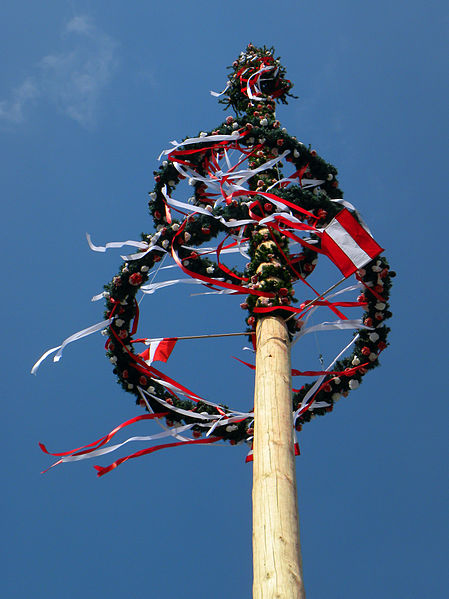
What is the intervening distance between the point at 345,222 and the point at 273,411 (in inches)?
109

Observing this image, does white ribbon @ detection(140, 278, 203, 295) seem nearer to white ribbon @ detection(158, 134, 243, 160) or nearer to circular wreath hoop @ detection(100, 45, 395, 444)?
circular wreath hoop @ detection(100, 45, 395, 444)

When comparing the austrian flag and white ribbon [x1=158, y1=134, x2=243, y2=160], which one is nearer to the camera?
the austrian flag

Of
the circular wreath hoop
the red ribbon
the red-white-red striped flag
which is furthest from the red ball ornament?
the red ribbon

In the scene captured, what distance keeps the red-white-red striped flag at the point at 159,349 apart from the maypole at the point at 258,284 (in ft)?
0.06

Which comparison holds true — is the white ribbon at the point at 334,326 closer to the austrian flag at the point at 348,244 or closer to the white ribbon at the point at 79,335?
the austrian flag at the point at 348,244

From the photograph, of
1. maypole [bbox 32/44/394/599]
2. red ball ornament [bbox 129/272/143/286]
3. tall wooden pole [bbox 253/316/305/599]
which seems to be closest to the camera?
tall wooden pole [bbox 253/316/305/599]

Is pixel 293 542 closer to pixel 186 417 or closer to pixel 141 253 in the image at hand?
pixel 186 417

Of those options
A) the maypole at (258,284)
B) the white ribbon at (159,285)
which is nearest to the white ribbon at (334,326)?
the maypole at (258,284)

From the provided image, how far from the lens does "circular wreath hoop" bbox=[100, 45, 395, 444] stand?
8.49 metres

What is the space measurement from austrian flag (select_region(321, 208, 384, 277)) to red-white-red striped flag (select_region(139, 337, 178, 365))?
8.30 feet

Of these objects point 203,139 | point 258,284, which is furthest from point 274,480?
point 203,139

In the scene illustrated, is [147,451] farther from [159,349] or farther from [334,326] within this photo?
[334,326]

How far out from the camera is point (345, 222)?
785 cm

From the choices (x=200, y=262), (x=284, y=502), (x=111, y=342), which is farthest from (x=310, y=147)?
(x=284, y=502)
